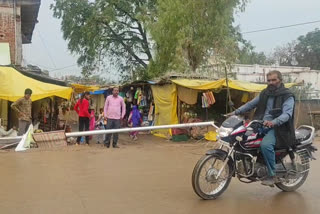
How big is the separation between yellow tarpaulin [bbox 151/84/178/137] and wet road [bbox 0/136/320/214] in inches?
242

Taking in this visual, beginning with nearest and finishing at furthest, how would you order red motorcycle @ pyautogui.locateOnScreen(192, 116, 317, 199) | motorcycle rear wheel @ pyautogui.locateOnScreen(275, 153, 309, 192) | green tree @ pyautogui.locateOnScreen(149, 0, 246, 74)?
1. red motorcycle @ pyautogui.locateOnScreen(192, 116, 317, 199)
2. motorcycle rear wheel @ pyautogui.locateOnScreen(275, 153, 309, 192)
3. green tree @ pyautogui.locateOnScreen(149, 0, 246, 74)

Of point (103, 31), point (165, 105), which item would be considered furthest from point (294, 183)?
point (103, 31)

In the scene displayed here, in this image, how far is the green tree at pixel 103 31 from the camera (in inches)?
1308

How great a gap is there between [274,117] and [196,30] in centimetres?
1516

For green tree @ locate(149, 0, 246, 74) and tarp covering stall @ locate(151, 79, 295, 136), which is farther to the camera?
green tree @ locate(149, 0, 246, 74)

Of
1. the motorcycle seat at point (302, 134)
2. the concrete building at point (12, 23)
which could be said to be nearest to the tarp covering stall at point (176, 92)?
the concrete building at point (12, 23)

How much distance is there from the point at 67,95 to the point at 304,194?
9.96 meters

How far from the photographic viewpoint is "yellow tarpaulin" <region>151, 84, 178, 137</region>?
53.0ft

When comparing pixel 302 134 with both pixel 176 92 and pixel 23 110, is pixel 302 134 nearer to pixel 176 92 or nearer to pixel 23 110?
pixel 23 110

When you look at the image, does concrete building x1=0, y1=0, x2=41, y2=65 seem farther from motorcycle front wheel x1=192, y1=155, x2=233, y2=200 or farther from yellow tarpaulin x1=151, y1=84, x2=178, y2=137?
motorcycle front wheel x1=192, y1=155, x2=233, y2=200

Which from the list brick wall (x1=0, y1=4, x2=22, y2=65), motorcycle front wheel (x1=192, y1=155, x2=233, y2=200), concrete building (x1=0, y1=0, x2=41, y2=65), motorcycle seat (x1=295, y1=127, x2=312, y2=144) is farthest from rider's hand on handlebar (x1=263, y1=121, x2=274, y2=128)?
brick wall (x1=0, y1=4, x2=22, y2=65)

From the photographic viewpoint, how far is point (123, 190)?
21.2 feet

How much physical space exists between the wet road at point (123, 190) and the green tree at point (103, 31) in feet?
80.1

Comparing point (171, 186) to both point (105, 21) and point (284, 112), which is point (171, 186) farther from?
point (105, 21)
